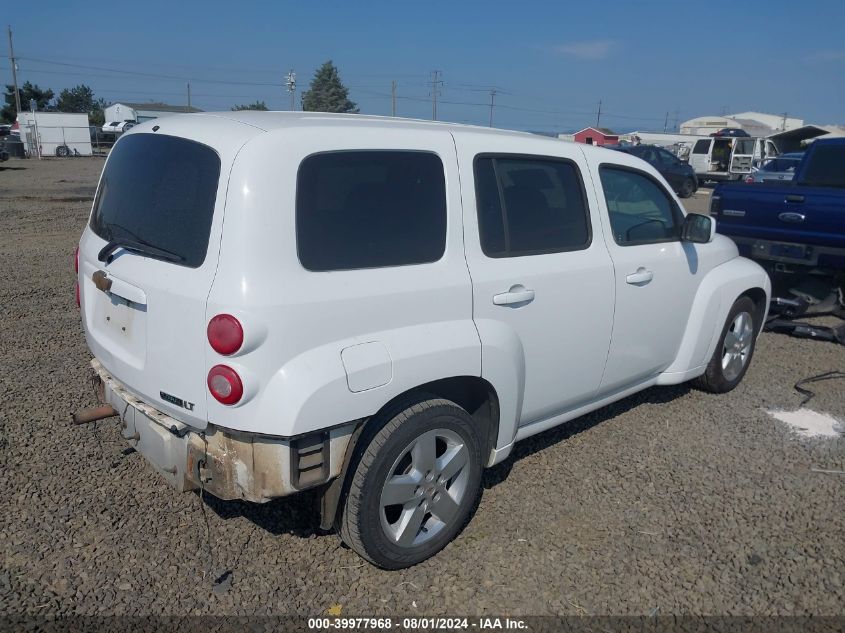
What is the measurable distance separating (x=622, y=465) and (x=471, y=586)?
1528 millimetres

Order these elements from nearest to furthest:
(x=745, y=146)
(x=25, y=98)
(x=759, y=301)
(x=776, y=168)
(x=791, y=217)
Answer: (x=759, y=301)
(x=791, y=217)
(x=776, y=168)
(x=745, y=146)
(x=25, y=98)

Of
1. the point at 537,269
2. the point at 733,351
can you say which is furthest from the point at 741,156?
the point at 537,269

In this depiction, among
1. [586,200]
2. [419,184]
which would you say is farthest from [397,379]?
[586,200]

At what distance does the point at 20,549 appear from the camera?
127 inches

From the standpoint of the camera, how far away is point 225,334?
8.38 feet

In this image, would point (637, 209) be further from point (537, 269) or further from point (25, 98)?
point (25, 98)

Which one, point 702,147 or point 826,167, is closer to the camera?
point 826,167

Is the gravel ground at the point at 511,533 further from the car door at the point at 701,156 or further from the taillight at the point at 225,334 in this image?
the car door at the point at 701,156

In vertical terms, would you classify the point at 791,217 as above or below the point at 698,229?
below

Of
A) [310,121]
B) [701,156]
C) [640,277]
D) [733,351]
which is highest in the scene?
[310,121]

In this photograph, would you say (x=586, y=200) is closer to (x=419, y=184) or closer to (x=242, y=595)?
(x=419, y=184)

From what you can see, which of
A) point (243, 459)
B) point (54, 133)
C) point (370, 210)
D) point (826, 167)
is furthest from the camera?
point (54, 133)

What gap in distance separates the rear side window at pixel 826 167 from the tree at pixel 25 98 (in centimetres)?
7014

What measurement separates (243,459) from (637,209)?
9.56ft
